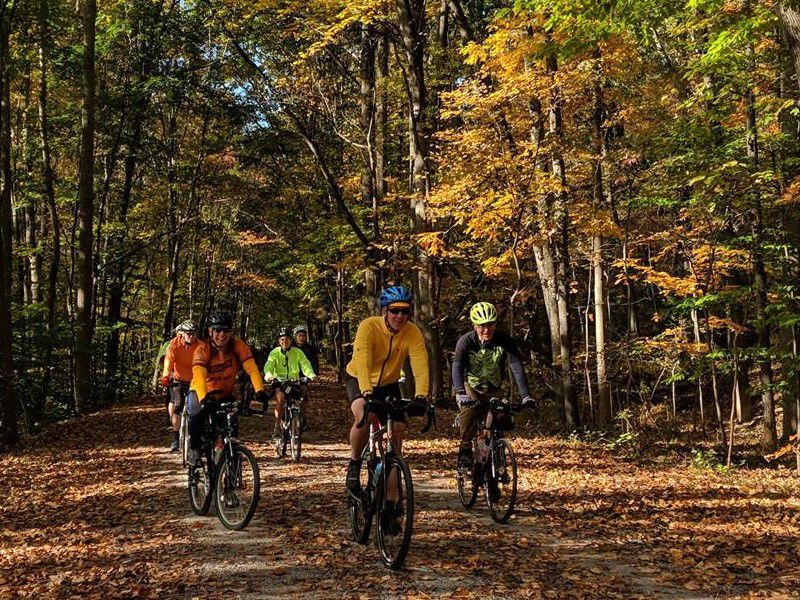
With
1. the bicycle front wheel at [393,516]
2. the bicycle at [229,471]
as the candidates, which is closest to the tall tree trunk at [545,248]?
the bicycle at [229,471]

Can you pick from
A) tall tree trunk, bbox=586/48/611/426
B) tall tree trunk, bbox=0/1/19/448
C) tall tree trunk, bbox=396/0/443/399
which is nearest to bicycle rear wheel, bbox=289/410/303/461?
tall tree trunk, bbox=396/0/443/399

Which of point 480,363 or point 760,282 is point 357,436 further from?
point 760,282

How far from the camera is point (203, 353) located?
768 cm

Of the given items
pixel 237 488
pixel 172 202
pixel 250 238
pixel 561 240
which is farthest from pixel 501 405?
pixel 250 238

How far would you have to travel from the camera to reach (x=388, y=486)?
6.11 metres

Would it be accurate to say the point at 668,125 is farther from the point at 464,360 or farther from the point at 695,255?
the point at 464,360

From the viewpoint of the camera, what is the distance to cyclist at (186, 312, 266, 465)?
762 cm

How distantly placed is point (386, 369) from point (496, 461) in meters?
2.06

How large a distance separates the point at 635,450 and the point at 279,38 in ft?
52.7

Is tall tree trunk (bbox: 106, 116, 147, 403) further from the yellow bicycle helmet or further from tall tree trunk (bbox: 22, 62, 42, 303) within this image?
the yellow bicycle helmet

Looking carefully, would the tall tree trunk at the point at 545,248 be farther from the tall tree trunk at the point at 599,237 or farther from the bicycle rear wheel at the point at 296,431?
the bicycle rear wheel at the point at 296,431

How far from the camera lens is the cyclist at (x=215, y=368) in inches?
300

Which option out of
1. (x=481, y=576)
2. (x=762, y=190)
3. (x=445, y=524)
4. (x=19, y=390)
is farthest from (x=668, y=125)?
(x=19, y=390)

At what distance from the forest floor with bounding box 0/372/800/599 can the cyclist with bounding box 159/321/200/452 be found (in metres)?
1.20
